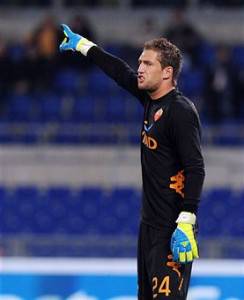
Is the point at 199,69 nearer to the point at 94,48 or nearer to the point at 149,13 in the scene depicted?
the point at 149,13

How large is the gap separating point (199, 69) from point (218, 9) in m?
2.01

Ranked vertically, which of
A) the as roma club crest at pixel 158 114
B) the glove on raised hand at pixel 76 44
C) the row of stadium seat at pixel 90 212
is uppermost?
the glove on raised hand at pixel 76 44

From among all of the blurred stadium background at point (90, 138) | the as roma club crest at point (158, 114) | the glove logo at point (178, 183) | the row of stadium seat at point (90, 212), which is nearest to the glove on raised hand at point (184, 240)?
the glove logo at point (178, 183)

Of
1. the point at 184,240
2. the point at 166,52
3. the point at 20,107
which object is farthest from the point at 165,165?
the point at 20,107

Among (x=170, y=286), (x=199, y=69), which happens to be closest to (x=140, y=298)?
(x=170, y=286)

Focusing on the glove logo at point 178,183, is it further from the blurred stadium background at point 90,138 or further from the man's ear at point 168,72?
the blurred stadium background at point 90,138

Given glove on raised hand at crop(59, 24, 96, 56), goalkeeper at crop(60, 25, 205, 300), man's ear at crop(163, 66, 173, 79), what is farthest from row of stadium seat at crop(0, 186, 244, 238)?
man's ear at crop(163, 66, 173, 79)

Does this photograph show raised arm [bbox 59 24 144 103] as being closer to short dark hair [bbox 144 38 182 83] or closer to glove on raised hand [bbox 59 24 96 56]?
glove on raised hand [bbox 59 24 96 56]

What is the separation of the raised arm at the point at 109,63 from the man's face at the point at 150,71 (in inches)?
8.9

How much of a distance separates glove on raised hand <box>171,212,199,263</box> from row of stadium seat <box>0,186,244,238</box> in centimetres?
605

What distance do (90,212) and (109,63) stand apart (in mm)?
6050

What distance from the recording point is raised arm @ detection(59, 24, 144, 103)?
5.76 meters

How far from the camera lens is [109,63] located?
5859 mm

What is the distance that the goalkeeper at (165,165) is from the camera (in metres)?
5.39
